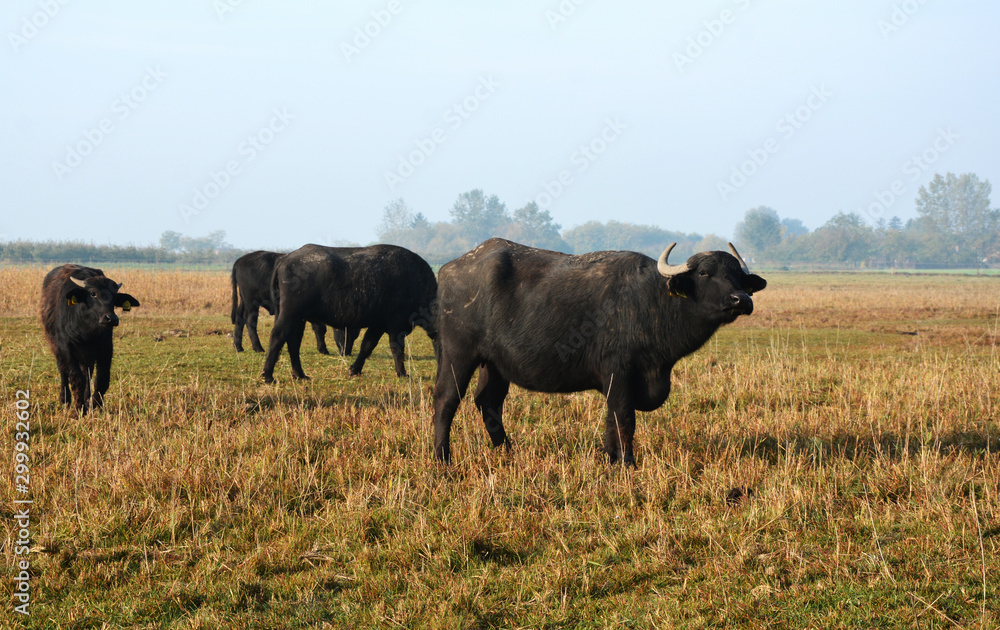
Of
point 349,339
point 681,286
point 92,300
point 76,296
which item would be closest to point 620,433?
point 681,286

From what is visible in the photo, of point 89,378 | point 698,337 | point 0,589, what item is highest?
point 698,337

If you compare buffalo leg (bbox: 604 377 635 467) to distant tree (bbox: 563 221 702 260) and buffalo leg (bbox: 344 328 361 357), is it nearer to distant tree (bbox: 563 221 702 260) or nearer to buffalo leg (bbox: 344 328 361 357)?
buffalo leg (bbox: 344 328 361 357)

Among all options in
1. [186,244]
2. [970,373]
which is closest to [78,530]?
[970,373]

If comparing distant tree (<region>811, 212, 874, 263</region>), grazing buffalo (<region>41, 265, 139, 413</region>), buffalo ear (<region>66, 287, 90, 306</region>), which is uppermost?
distant tree (<region>811, 212, 874, 263</region>)

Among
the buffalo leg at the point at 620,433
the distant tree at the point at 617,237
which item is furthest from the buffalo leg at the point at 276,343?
the distant tree at the point at 617,237

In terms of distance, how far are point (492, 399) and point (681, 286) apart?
6.20 ft

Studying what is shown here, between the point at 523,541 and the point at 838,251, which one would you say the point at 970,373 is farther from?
the point at 838,251

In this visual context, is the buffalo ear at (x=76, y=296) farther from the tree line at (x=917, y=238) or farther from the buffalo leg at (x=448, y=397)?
the tree line at (x=917, y=238)

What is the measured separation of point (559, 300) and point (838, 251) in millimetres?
118509

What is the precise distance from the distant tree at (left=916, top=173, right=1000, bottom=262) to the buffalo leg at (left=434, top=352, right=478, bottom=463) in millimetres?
136857

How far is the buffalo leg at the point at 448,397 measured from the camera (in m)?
6.00

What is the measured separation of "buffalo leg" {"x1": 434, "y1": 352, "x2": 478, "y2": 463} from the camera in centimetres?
600

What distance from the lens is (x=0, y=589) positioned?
3.73m

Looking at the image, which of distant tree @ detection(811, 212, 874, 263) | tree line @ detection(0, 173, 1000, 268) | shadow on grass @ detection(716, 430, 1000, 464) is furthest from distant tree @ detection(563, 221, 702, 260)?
shadow on grass @ detection(716, 430, 1000, 464)
